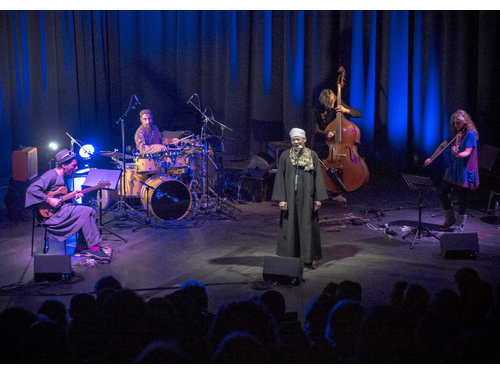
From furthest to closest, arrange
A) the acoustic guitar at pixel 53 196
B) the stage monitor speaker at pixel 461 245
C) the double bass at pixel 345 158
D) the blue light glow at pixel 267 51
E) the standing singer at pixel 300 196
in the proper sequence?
the blue light glow at pixel 267 51, the double bass at pixel 345 158, the acoustic guitar at pixel 53 196, the stage monitor speaker at pixel 461 245, the standing singer at pixel 300 196

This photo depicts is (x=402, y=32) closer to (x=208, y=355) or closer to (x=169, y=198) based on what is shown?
(x=169, y=198)

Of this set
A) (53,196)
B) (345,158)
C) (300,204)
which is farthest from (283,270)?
(345,158)

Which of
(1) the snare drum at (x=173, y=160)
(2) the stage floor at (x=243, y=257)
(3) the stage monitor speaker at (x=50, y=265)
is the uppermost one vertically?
(1) the snare drum at (x=173, y=160)

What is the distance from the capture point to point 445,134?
1026 cm

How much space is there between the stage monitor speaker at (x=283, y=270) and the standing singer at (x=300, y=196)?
1.56 ft

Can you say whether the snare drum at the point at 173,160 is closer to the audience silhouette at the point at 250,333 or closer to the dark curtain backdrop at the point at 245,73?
the dark curtain backdrop at the point at 245,73

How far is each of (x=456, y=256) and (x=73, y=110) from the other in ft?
26.2

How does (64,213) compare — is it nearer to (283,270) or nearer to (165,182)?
(165,182)

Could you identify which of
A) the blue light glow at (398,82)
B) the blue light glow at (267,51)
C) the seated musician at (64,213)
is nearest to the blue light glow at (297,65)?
the blue light glow at (267,51)

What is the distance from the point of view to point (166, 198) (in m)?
7.70

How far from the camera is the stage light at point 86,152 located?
9.23m

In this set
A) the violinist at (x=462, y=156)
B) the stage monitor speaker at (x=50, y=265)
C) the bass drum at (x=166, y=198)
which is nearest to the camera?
the stage monitor speaker at (x=50, y=265)

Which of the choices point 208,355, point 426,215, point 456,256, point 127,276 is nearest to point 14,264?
point 127,276

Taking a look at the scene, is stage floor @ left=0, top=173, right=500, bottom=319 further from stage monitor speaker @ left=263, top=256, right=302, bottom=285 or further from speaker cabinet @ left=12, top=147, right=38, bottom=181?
speaker cabinet @ left=12, top=147, right=38, bottom=181
